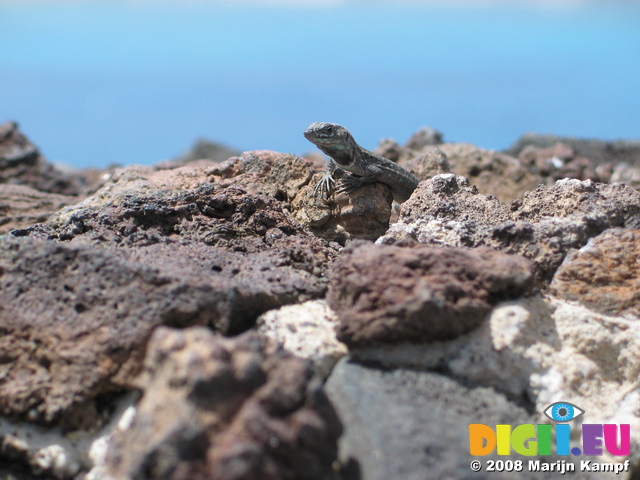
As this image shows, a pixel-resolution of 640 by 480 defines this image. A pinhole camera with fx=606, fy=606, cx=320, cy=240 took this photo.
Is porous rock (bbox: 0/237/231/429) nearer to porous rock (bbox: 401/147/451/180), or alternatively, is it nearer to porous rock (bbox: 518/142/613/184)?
porous rock (bbox: 401/147/451/180)

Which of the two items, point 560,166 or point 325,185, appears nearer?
point 325,185

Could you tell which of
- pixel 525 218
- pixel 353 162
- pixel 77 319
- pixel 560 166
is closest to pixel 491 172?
pixel 560 166

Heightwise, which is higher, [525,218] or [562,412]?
[525,218]

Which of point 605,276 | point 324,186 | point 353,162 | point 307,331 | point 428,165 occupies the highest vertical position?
point 428,165

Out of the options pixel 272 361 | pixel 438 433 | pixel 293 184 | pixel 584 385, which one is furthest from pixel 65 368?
pixel 293 184

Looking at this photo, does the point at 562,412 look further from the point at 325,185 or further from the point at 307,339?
the point at 325,185

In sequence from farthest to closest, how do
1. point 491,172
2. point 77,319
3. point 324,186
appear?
1. point 491,172
2. point 324,186
3. point 77,319

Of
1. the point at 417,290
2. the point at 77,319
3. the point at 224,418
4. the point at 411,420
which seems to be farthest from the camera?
the point at 77,319

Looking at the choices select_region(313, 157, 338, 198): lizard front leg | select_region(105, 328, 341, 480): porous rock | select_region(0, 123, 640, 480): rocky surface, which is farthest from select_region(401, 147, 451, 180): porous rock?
select_region(105, 328, 341, 480): porous rock
